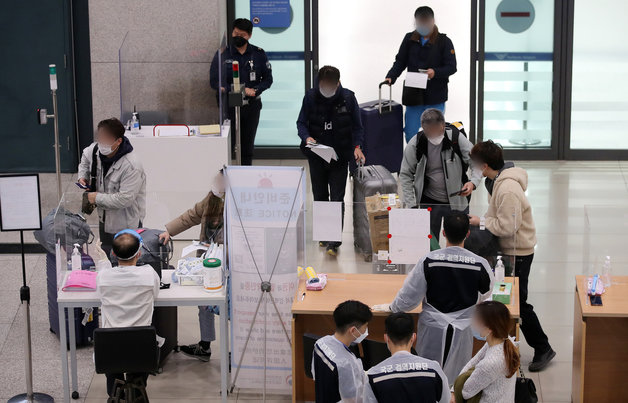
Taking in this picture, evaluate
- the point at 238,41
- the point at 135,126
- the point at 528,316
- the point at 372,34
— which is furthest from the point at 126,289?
the point at 372,34

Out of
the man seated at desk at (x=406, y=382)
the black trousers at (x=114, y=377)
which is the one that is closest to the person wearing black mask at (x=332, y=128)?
the black trousers at (x=114, y=377)

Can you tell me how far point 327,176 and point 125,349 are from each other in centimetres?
353

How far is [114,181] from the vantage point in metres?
6.99

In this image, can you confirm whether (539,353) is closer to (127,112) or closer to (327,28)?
(127,112)

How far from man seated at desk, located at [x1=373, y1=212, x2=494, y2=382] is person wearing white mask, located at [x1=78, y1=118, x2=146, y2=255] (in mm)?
2075

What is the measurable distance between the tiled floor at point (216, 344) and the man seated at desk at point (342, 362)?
4.74 feet

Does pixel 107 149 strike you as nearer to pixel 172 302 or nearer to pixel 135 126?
pixel 172 302

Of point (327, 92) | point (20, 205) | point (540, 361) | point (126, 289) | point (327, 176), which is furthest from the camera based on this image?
point (327, 176)

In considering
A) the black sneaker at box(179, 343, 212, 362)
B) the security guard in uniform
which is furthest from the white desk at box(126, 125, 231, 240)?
the black sneaker at box(179, 343, 212, 362)

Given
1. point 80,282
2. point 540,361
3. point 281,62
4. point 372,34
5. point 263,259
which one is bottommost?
point 540,361

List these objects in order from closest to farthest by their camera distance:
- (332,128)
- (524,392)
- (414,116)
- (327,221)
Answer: (524,392)
(327,221)
(332,128)
(414,116)

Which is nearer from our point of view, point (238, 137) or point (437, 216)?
point (437, 216)

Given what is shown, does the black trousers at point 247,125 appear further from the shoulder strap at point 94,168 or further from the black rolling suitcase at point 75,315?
the black rolling suitcase at point 75,315

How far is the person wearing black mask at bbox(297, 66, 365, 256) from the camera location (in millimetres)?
8477
